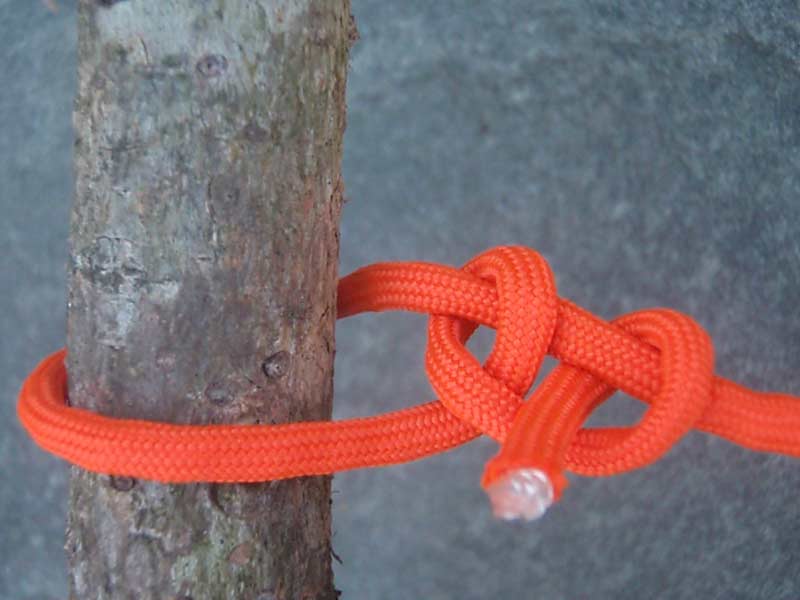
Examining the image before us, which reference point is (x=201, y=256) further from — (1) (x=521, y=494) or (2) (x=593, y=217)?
(2) (x=593, y=217)

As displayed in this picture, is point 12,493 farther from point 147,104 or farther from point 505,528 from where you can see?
point 147,104

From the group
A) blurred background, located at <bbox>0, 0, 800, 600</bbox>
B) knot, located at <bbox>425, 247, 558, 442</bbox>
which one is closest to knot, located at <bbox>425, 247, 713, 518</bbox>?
knot, located at <bbox>425, 247, 558, 442</bbox>

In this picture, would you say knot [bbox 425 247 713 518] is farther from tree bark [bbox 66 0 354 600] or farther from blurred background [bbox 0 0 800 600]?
blurred background [bbox 0 0 800 600]

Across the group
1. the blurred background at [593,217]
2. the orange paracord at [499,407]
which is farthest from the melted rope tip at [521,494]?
the blurred background at [593,217]

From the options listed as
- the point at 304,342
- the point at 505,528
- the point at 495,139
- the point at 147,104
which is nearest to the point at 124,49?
the point at 147,104

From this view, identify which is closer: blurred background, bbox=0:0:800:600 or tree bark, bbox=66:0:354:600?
tree bark, bbox=66:0:354:600
